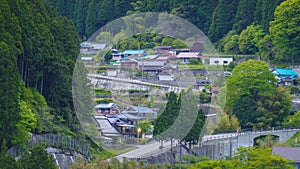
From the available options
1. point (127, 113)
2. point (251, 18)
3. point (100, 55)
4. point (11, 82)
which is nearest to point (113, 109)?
point (127, 113)

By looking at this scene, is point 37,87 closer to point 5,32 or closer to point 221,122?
point 5,32

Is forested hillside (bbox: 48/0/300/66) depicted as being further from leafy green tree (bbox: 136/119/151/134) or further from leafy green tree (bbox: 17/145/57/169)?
leafy green tree (bbox: 17/145/57/169)

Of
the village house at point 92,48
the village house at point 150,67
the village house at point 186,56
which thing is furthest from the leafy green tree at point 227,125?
the village house at point 92,48

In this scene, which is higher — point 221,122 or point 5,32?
point 5,32

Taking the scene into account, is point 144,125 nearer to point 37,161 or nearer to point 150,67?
point 150,67

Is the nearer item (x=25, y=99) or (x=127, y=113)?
(x=25, y=99)
